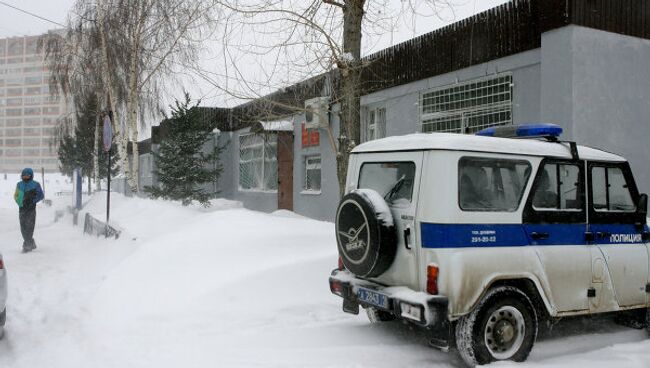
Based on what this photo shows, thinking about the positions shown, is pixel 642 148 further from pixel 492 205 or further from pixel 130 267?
pixel 130 267

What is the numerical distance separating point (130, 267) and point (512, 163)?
18.5 ft

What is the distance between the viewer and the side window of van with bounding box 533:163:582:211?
5.10m

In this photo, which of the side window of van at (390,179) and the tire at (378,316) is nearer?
the side window of van at (390,179)

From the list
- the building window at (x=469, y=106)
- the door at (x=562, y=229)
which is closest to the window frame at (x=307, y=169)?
the building window at (x=469, y=106)

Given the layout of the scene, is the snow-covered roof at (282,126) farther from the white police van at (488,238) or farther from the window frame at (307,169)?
the white police van at (488,238)

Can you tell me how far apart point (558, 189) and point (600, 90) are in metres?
5.16

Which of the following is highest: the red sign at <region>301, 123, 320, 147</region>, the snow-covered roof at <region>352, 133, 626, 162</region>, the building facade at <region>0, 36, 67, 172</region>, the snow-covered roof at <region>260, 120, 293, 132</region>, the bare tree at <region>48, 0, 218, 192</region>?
the building facade at <region>0, 36, 67, 172</region>

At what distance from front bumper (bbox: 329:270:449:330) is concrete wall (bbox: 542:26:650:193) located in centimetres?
565

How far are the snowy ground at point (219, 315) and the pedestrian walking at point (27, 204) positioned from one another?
151 cm

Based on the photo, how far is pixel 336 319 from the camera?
6207 mm

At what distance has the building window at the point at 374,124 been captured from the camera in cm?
1496

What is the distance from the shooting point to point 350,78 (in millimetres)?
8242

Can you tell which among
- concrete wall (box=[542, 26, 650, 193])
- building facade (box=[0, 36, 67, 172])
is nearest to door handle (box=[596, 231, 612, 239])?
concrete wall (box=[542, 26, 650, 193])

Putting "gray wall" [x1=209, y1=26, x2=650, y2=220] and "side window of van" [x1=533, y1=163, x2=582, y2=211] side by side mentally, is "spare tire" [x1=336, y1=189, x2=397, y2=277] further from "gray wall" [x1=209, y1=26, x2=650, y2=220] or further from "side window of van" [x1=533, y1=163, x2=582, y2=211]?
"gray wall" [x1=209, y1=26, x2=650, y2=220]
